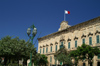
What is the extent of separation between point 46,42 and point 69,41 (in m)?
10.5

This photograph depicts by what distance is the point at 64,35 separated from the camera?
112ft

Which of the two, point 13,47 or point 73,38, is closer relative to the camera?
point 13,47

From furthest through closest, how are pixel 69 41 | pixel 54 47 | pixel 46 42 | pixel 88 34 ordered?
pixel 46 42 → pixel 54 47 → pixel 69 41 → pixel 88 34

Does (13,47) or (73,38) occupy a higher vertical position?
(73,38)

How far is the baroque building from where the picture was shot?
25864 mm

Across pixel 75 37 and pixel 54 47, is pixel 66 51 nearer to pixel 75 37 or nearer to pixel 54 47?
pixel 75 37

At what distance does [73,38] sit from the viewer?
30.9 metres

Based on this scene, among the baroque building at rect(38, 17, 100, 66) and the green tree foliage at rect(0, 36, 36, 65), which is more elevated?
the baroque building at rect(38, 17, 100, 66)

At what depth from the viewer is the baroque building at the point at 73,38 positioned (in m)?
25.9

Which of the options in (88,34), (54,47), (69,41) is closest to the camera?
(88,34)

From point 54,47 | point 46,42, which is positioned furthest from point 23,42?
point 46,42

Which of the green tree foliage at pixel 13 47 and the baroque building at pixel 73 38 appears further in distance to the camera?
the baroque building at pixel 73 38

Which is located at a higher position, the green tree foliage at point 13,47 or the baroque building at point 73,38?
the baroque building at point 73,38

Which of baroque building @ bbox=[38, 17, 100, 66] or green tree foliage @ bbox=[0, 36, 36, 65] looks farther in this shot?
baroque building @ bbox=[38, 17, 100, 66]
